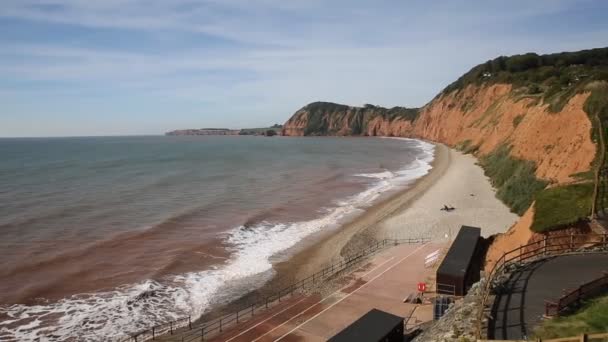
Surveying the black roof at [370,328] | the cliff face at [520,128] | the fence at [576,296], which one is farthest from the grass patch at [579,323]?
the cliff face at [520,128]

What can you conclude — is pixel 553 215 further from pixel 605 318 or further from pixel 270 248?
pixel 270 248

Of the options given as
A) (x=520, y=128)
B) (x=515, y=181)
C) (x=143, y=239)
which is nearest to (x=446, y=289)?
(x=143, y=239)

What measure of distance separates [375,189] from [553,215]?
33.7 m

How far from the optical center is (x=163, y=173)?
242ft

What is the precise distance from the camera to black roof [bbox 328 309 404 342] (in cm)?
1359

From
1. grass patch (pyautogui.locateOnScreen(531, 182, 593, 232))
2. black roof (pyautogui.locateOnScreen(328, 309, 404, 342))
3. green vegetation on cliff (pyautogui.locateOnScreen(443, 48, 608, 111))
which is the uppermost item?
green vegetation on cliff (pyautogui.locateOnScreen(443, 48, 608, 111))

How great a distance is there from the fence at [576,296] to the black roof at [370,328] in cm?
497

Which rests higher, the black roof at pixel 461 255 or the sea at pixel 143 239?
the black roof at pixel 461 255

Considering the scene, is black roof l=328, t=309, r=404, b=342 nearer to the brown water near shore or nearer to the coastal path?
the coastal path

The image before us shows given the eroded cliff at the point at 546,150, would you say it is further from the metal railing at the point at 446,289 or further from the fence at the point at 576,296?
the fence at the point at 576,296

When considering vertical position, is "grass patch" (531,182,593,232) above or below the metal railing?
above

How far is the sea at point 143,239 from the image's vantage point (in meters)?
21.4

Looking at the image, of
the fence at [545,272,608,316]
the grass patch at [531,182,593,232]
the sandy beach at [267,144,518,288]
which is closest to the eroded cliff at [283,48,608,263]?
the grass patch at [531,182,593,232]

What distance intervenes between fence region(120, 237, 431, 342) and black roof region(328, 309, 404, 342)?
23.7 ft
